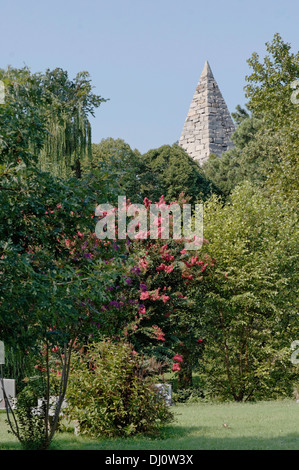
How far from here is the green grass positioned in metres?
7.25

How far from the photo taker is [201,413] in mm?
10852

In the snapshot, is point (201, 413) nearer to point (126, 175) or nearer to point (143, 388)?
point (143, 388)

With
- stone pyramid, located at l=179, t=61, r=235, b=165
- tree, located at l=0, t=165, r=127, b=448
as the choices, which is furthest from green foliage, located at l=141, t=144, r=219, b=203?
tree, located at l=0, t=165, r=127, b=448

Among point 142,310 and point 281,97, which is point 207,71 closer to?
point 281,97

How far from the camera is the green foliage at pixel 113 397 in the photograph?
814 cm

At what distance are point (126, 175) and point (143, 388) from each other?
3392mm

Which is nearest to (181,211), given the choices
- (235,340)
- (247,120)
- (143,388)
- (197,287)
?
(197,287)

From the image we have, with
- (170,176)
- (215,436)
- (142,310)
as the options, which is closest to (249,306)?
(142,310)

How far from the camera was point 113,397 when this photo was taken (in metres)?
8.11

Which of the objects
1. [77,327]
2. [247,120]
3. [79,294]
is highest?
[247,120]

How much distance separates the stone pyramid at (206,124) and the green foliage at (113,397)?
39.9 m

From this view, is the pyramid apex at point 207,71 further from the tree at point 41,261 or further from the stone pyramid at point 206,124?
the tree at point 41,261

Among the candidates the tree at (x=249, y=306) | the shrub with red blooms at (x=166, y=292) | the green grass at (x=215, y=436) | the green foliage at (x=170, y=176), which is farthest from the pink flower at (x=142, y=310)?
the green foliage at (x=170, y=176)

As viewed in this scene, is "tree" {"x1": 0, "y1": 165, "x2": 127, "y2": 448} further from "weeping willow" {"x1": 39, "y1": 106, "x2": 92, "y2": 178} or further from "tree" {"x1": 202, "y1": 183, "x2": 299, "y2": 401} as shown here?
"weeping willow" {"x1": 39, "y1": 106, "x2": 92, "y2": 178}
